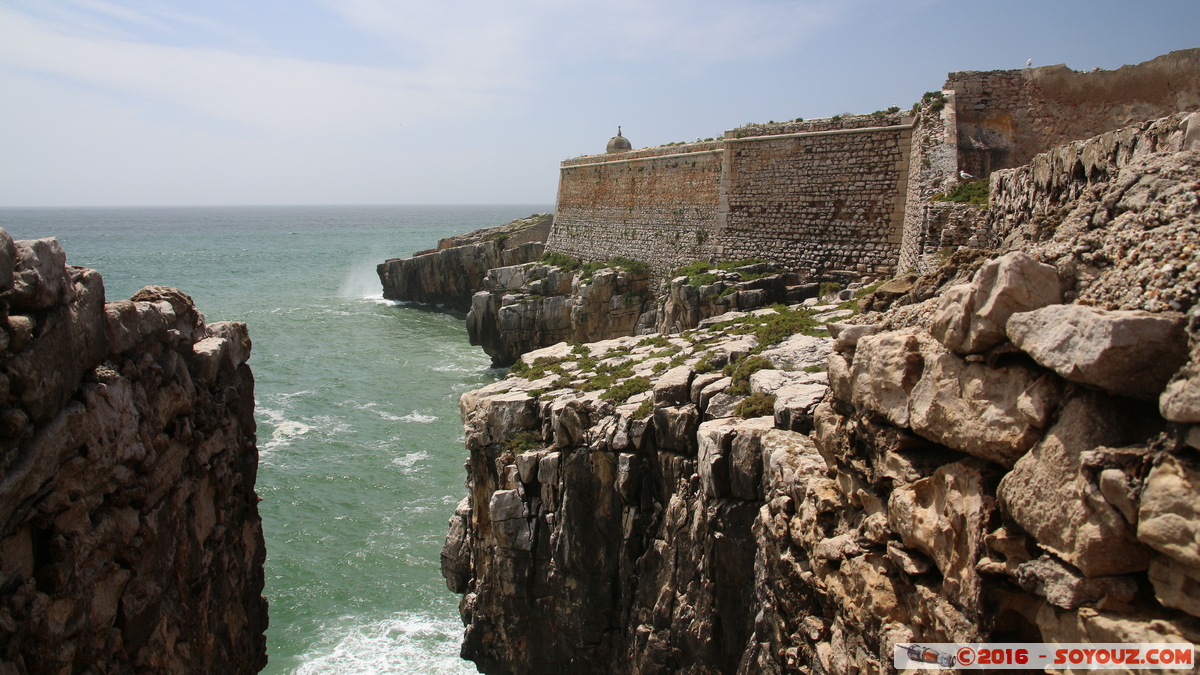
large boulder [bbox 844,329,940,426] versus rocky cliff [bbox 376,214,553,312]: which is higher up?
large boulder [bbox 844,329,940,426]

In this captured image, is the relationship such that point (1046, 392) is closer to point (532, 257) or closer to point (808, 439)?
point (808, 439)

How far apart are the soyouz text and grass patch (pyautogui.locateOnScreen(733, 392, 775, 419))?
5.95 meters

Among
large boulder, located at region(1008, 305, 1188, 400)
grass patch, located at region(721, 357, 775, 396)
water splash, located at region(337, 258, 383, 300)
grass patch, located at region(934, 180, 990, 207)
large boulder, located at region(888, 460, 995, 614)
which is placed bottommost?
water splash, located at region(337, 258, 383, 300)

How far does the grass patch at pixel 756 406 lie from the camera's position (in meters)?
11.7

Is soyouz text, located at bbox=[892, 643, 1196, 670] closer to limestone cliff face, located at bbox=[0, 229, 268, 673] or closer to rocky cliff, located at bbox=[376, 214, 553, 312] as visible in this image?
limestone cliff face, located at bbox=[0, 229, 268, 673]

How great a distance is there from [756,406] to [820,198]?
13813 millimetres

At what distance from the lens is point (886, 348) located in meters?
6.48

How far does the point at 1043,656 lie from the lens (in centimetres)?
453

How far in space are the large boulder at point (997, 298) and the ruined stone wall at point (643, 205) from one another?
22.3 meters

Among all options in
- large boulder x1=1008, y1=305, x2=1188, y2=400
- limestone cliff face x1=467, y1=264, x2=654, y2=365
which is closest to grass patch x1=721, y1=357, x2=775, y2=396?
large boulder x1=1008, y1=305, x2=1188, y2=400

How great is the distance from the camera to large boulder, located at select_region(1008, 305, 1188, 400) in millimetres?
4066

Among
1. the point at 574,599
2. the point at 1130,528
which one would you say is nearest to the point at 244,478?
the point at 574,599

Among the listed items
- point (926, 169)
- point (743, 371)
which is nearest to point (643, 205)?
point (926, 169)

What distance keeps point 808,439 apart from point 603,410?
550 centimetres
